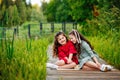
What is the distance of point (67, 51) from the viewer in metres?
8.62

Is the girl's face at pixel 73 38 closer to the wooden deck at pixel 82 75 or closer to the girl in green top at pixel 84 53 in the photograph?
the girl in green top at pixel 84 53

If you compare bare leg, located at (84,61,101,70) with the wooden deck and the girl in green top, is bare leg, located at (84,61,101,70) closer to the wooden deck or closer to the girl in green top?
the girl in green top

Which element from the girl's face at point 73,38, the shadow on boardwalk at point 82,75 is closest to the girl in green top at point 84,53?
the girl's face at point 73,38

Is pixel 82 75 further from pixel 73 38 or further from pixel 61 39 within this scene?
pixel 61 39

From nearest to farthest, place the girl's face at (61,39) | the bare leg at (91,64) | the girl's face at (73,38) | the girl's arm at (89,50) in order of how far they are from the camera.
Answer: the bare leg at (91,64) < the girl's arm at (89,50) < the girl's face at (73,38) < the girl's face at (61,39)

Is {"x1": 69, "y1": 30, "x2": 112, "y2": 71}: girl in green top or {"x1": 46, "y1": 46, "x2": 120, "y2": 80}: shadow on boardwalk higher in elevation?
{"x1": 69, "y1": 30, "x2": 112, "y2": 71}: girl in green top

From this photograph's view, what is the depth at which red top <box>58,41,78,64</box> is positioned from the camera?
335 inches

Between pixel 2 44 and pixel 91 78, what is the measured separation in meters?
1.59

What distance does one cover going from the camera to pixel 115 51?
949 cm

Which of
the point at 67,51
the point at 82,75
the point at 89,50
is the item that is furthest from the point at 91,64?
the point at 82,75

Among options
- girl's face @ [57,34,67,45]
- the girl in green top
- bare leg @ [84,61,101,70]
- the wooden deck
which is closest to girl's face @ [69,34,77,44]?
the girl in green top

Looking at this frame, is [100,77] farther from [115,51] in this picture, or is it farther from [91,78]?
[115,51]

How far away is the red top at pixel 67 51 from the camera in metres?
8.50

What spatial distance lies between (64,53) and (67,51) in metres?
0.11
